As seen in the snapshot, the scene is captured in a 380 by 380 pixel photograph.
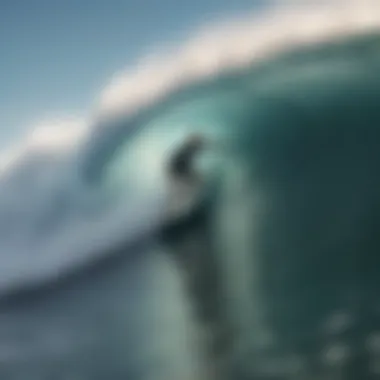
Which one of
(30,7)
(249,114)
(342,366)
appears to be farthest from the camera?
(30,7)

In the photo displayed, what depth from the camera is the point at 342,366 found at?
1.23 metres

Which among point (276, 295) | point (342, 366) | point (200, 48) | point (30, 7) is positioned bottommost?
point (342, 366)

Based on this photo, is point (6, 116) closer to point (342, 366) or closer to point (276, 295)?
point (276, 295)

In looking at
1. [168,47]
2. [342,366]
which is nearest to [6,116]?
[168,47]

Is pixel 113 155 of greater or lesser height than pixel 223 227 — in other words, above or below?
above

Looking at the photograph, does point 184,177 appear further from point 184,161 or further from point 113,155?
point 113,155

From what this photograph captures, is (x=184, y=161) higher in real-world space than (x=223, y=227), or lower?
higher

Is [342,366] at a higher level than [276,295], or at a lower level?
lower

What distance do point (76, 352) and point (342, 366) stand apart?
0.42 meters

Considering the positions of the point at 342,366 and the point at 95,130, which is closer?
the point at 342,366

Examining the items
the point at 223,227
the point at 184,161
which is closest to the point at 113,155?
the point at 184,161

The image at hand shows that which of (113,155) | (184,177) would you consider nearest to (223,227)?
(184,177)

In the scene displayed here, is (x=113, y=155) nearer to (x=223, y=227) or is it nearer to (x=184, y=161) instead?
(x=184, y=161)

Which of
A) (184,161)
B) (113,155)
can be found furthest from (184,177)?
(113,155)
